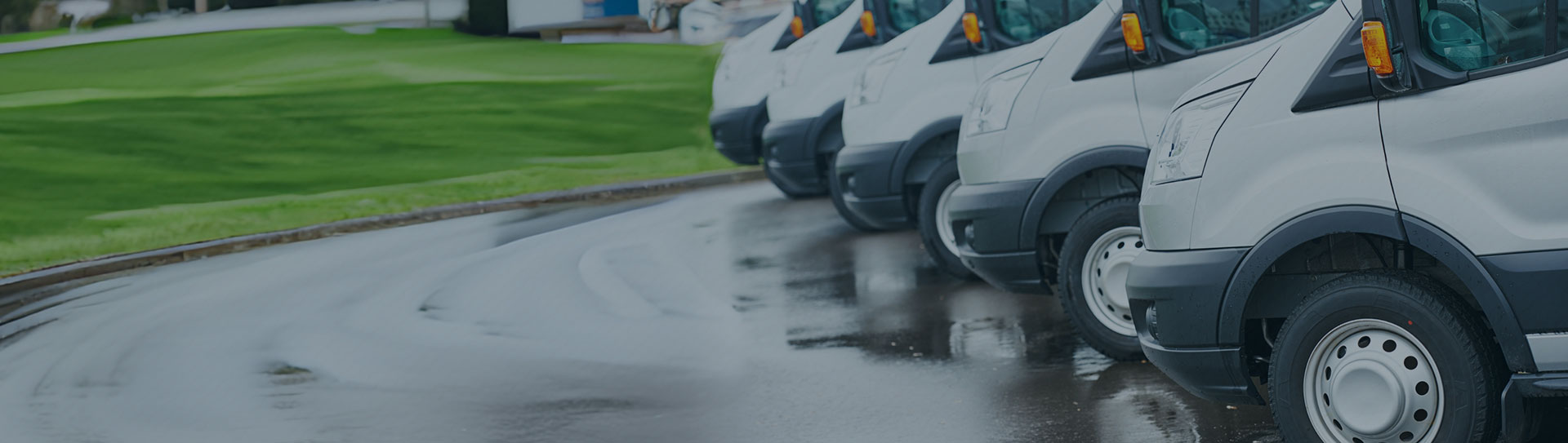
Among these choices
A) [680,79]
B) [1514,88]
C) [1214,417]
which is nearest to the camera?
[1514,88]

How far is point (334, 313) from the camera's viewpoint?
10375 millimetres

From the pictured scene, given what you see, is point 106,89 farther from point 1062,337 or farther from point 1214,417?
point 1214,417

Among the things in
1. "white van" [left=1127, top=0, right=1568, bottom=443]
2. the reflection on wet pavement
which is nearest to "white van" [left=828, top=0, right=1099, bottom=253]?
the reflection on wet pavement

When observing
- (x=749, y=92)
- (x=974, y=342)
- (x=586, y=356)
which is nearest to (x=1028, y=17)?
(x=974, y=342)

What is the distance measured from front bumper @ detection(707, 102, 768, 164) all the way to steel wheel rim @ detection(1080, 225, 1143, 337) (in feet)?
28.9

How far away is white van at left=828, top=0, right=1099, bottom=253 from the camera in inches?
392

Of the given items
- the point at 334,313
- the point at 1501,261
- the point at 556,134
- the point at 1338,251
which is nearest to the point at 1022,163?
the point at 1338,251

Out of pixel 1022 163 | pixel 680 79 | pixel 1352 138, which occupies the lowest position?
pixel 680 79

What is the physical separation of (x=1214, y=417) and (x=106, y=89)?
995 inches

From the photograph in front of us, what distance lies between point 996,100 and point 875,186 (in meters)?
2.81

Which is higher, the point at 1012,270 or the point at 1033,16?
the point at 1033,16

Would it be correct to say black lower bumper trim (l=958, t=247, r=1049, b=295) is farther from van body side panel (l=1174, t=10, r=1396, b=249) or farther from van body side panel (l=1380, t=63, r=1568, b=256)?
van body side panel (l=1380, t=63, r=1568, b=256)

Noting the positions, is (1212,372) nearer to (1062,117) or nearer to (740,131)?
(1062,117)

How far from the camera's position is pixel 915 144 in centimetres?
1055
